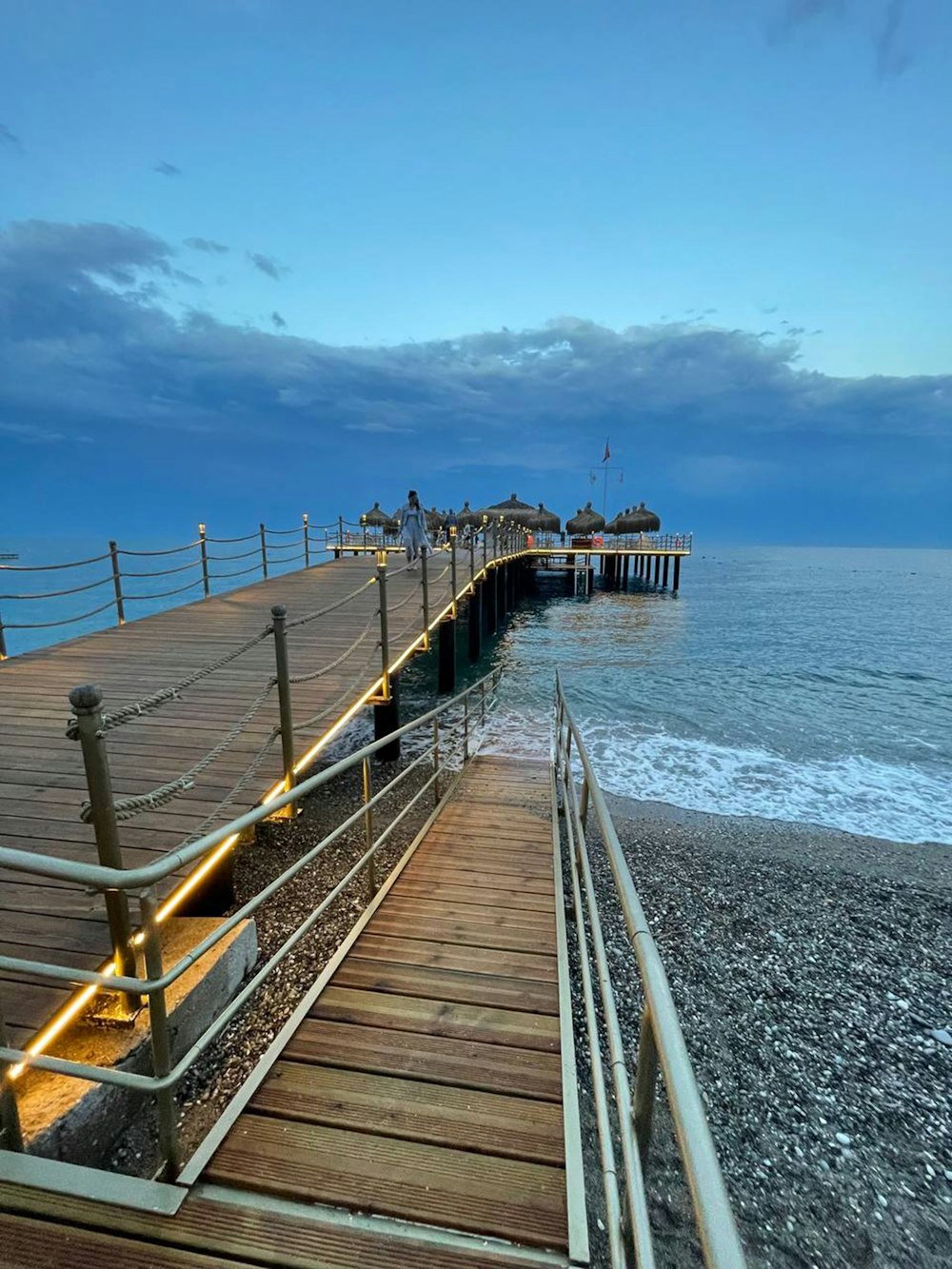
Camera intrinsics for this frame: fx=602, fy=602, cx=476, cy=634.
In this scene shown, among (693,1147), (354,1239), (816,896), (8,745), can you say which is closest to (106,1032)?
(354,1239)

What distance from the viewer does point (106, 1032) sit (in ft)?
8.81

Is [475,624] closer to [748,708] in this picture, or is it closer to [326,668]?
[748,708]

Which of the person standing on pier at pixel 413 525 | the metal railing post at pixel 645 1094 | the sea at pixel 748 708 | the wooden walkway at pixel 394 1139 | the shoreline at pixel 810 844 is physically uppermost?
the person standing on pier at pixel 413 525

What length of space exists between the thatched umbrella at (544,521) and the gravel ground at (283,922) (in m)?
40.8

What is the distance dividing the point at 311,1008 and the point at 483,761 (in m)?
4.73

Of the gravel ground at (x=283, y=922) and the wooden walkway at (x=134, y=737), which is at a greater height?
the wooden walkway at (x=134, y=737)

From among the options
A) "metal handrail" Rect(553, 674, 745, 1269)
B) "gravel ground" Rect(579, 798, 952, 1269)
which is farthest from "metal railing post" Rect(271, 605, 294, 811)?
"gravel ground" Rect(579, 798, 952, 1269)

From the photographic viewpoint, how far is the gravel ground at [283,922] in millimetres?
3172

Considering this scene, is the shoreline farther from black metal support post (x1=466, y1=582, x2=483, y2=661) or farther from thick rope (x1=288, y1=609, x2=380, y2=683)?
black metal support post (x1=466, y1=582, x2=483, y2=661)

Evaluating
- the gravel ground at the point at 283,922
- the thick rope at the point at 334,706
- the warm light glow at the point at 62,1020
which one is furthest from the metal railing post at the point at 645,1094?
the thick rope at the point at 334,706

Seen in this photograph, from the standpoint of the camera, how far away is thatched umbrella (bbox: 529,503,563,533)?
159 feet

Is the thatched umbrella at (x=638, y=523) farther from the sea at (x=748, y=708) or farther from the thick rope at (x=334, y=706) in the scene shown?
the thick rope at (x=334, y=706)

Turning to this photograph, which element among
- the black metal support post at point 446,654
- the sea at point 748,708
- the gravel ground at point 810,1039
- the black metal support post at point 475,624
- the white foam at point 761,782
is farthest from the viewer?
the black metal support post at point 475,624

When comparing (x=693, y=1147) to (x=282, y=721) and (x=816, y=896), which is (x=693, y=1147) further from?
(x=816, y=896)
